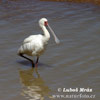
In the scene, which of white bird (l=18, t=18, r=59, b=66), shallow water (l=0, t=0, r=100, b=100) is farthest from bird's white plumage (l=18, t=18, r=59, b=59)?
shallow water (l=0, t=0, r=100, b=100)

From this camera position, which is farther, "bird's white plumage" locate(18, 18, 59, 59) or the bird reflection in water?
"bird's white plumage" locate(18, 18, 59, 59)

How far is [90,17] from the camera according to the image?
41.4 ft

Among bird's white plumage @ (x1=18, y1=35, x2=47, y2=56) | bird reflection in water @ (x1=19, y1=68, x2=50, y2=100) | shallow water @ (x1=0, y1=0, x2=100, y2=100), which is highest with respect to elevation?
bird's white plumage @ (x1=18, y1=35, x2=47, y2=56)

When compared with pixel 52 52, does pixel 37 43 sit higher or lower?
higher

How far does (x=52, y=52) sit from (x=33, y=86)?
193 centimetres

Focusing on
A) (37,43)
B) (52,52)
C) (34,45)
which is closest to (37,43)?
(37,43)

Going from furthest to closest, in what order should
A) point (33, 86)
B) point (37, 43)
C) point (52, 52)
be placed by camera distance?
point (52, 52) → point (37, 43) → point (33, 86)

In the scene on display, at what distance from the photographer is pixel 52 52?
10.0m

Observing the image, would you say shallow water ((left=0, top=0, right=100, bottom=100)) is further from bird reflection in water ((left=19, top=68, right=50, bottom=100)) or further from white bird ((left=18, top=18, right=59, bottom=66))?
white bird ((left=18, top=18, right=59, bottom=66))

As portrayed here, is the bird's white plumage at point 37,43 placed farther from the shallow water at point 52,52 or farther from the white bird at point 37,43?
the shallow water at point 52,52

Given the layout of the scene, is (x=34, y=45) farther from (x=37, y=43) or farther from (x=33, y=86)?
(x=33, y=86)

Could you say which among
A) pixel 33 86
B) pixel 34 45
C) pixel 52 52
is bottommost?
pixel 33 86

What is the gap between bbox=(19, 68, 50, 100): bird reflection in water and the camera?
7730 millimetres

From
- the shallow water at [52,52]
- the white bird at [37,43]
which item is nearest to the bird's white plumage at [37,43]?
the white bird at [37,43]
